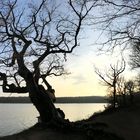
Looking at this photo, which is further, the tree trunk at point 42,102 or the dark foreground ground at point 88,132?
the tree trunk at point 42,102

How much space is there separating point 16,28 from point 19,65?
9.28ft

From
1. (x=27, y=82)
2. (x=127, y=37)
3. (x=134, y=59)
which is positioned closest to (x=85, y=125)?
(x=27, y=82)

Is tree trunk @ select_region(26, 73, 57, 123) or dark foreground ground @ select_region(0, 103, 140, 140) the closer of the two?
dark foreground ground @ select_region(0, 103, 140, 140)

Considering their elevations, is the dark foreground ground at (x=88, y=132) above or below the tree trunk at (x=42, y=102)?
below

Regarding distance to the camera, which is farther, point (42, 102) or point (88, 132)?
point (42, 102)

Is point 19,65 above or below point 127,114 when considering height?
above

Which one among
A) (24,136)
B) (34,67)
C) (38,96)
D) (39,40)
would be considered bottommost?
(24,136)

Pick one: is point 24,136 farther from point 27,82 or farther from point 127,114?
point 127,114

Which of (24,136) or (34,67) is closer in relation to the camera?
(24,136)

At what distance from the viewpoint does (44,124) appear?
24.4 meters

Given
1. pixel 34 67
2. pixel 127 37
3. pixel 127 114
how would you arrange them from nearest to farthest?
1. pixel 127 37
2. pixel 34 67
3. pixel 127 114

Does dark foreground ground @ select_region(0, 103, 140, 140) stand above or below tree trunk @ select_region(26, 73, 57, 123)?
below

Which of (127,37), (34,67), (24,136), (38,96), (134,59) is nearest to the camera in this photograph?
(127,37)

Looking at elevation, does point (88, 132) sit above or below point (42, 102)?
below
